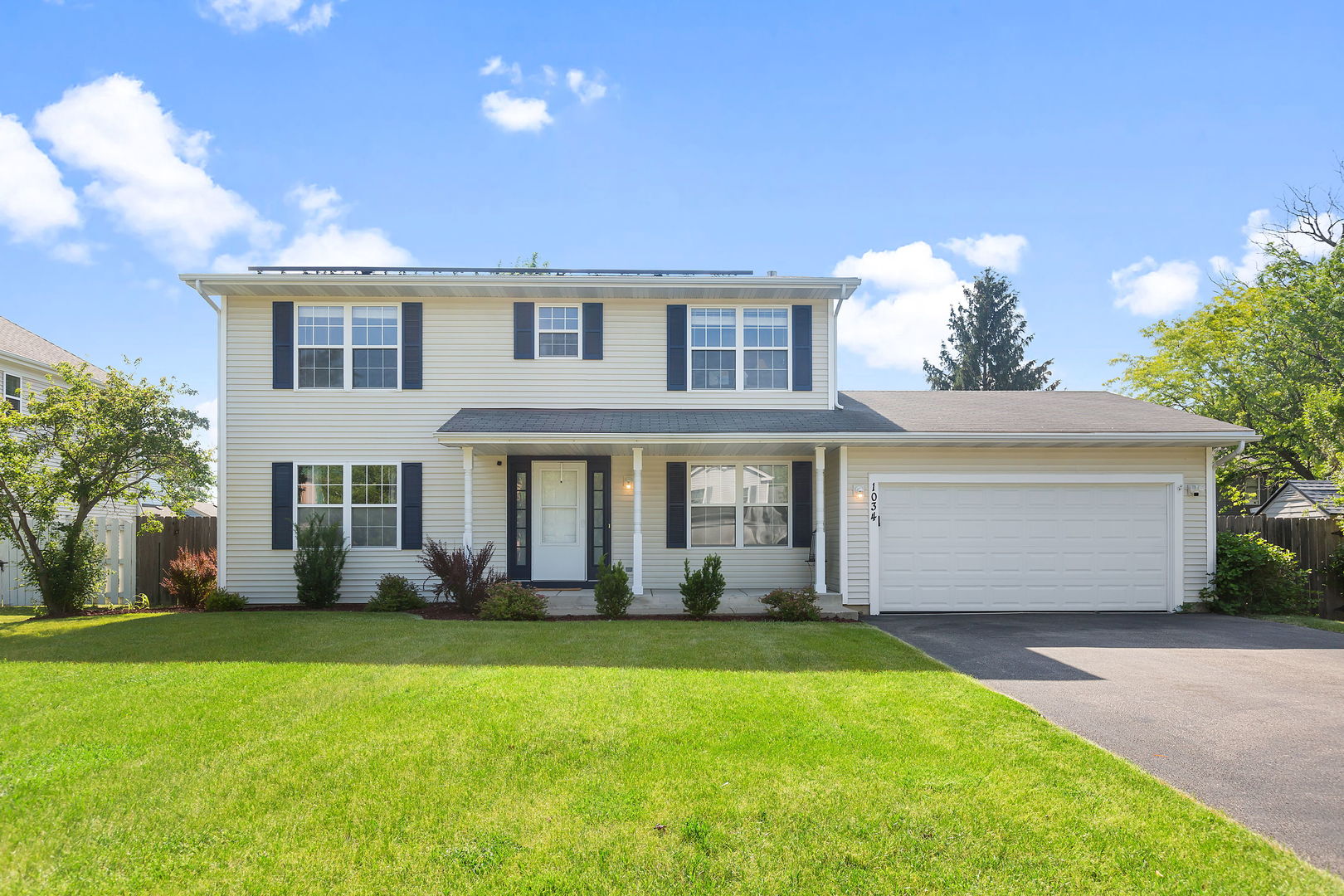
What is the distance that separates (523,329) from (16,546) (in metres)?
8.99

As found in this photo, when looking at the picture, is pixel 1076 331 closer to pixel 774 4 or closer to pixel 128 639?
pixel 774 4

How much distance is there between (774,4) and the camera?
11.7 metres

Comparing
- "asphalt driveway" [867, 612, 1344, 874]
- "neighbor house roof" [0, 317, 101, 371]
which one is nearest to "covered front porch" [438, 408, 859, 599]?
"asphalt driveway" [867, 612, 1344, 874]

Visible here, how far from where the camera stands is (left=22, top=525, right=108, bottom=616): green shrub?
1064 centimetres

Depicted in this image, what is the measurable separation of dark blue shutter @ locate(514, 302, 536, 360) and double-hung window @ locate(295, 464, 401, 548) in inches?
111

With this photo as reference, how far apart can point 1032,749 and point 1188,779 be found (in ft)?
2.60

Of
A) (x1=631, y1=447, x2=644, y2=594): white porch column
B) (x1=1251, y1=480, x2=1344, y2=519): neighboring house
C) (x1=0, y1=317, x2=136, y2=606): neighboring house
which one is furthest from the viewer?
(x1=1251, y1=480, x2=1344, y2=519): neighboring house

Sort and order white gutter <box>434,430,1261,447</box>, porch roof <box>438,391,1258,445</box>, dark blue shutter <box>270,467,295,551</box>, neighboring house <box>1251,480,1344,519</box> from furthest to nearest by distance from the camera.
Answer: neighboring house <box>1251,480,1344,519</box> → dark blue shutter <box>270,467,295,551</box> → porch roof <box>438,391,1258,445</box> → white gutter <box>434,430,1261,447</box>

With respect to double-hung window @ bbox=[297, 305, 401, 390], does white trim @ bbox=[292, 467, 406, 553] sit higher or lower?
lower

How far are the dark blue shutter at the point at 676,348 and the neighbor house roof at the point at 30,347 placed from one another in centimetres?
1279

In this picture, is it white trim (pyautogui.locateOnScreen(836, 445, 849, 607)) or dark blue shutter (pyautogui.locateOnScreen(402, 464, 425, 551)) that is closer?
white trim (pyautogui.locateOnScreen(836, 445, 849, 607))

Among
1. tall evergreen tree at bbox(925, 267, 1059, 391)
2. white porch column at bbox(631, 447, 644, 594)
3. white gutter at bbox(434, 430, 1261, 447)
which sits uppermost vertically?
tall evergreen tree at bbox(925, 267, 1059, 391)

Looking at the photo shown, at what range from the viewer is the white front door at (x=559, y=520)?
12.1 metres

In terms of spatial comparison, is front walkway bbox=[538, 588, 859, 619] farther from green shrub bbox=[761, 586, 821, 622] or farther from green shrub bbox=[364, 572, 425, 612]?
green shrub bbox=[364, 572, 425, 612]
